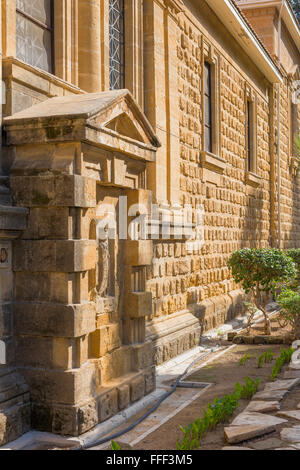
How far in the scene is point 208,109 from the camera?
39.9 ft

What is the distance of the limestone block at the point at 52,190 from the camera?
16.6 feet

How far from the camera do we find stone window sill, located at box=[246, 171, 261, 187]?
1460 centimetres

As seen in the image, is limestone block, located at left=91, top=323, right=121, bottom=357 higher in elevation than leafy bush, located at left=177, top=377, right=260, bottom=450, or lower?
higher

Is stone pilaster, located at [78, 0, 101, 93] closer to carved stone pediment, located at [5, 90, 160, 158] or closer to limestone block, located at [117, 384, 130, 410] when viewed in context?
carved stone pediment, located at [5, 90, 160, 158]

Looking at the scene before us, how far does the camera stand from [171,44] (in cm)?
951

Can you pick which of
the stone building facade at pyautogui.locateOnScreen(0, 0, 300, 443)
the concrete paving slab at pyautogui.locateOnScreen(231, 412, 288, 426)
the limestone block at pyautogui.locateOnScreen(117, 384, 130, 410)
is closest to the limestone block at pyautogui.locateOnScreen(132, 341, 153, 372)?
the stone building facade at pyautogui.locateOnScreen(0, 0, 300, 443)

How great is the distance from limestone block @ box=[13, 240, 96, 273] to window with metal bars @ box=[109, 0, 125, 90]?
395cm

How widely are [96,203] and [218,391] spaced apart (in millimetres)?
2782

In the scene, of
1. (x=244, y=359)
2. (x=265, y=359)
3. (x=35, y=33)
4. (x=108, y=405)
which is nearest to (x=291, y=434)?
(x=108, y=405)

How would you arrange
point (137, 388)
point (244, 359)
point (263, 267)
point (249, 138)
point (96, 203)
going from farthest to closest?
point (249, 138)
point (263, 267)
point (244, 359)
point (137, 388)
point (96, 203)

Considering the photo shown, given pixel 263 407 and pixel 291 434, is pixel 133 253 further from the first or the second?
pixel 291 434

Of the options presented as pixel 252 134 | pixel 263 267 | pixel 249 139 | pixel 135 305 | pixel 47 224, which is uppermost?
pixel 252 134

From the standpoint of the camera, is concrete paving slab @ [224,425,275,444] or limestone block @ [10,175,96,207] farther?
limestone block @ [10,175,96,207]

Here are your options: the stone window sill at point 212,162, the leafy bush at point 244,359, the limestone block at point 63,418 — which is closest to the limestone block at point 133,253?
the limestone block at point 63,418
